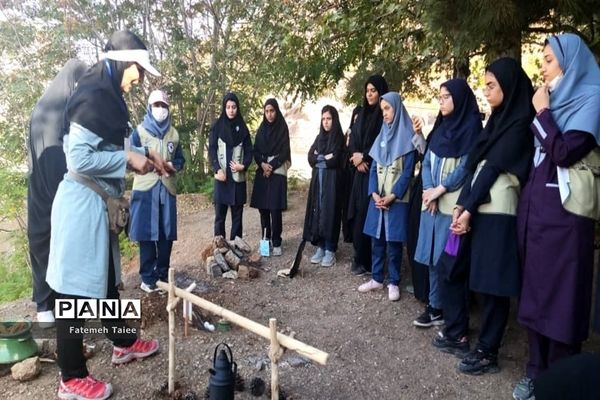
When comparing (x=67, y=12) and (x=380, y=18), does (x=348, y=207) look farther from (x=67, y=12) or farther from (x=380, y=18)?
(x=67, y=12)

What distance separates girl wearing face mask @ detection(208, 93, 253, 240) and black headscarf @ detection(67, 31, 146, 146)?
264 cm

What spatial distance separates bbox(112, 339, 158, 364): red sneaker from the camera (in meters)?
3.09

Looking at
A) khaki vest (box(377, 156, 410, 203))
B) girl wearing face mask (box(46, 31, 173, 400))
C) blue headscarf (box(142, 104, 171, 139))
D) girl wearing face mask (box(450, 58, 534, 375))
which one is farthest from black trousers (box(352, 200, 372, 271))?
girl wearing face mask (box(46, 31, 173, 400))

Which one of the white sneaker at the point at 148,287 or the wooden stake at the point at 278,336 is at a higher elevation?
the wooden stake at the point at 278,336

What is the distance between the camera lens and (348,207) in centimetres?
497

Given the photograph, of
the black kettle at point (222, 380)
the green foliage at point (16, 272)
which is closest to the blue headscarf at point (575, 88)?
the black kettle at point (222, 380)

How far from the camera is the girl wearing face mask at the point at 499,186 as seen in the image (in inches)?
111

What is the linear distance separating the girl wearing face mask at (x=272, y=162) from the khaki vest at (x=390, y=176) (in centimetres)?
150

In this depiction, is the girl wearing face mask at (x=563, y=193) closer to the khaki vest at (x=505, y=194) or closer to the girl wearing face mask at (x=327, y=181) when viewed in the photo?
the khaki vest at (x=505, y=194)

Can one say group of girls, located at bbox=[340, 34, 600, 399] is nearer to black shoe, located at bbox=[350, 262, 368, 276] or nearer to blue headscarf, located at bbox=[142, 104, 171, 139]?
black shoe, located at bbox=[350, 262, 368, 276]

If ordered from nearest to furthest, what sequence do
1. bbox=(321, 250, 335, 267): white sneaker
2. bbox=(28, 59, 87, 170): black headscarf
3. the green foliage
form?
1. bbox=(28, 59, 87, 170): black headscarf
2. bbox=(321, 250, 335, 267): white sneaker
3. the green foliage

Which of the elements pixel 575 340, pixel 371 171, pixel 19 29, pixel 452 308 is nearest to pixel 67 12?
pixel 19 29

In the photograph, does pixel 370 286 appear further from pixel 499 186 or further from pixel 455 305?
pixel 499 186

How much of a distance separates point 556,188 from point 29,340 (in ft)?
10.4
